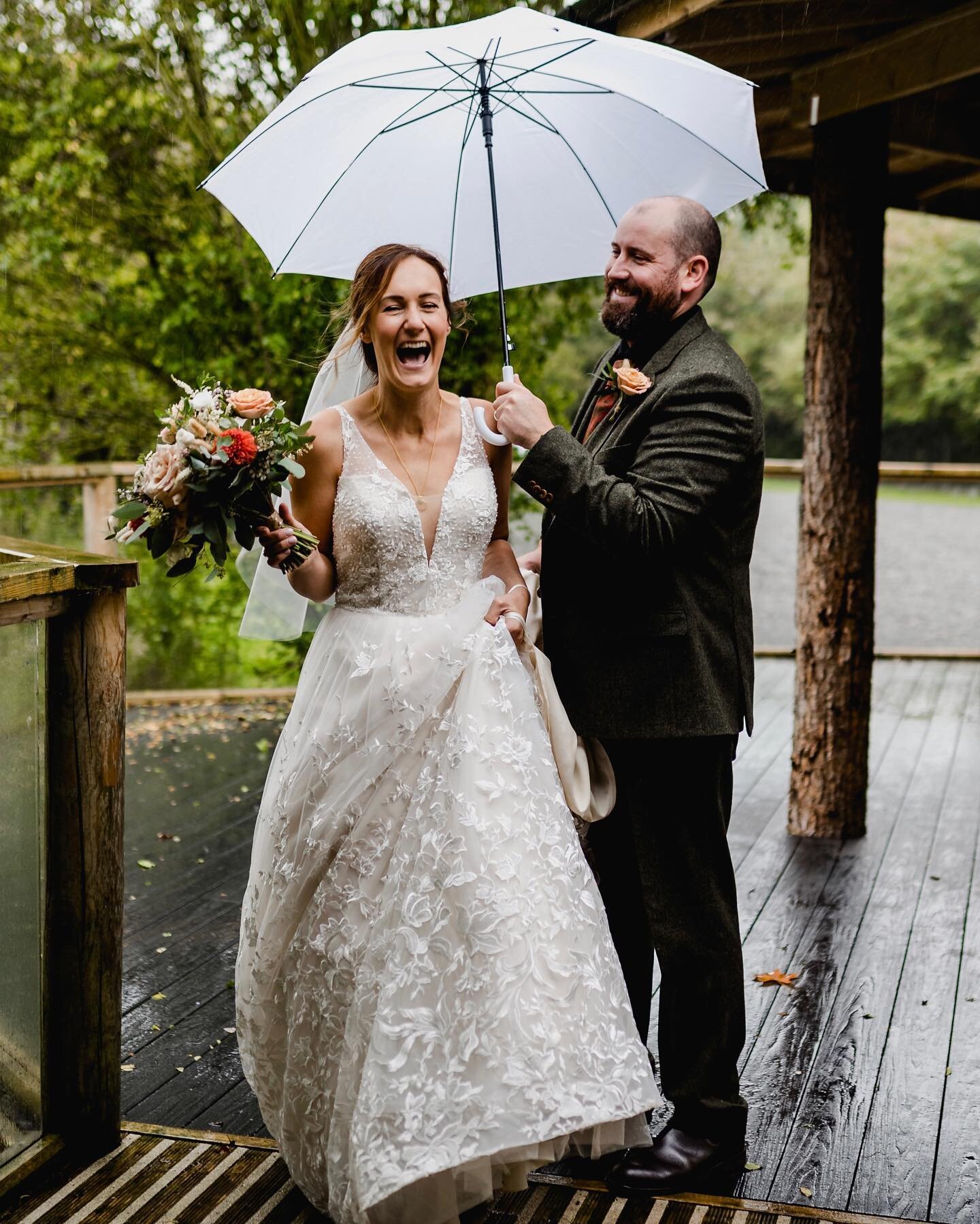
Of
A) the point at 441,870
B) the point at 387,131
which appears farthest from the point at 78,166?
the point at 441,870

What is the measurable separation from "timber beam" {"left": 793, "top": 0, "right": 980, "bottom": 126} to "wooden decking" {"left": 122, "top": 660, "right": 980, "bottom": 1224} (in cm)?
286

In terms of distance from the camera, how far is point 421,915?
8.22ft

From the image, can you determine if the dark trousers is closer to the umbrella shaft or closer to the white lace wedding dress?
the white lace wedding dress

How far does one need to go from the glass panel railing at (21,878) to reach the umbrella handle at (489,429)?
41.2 inches

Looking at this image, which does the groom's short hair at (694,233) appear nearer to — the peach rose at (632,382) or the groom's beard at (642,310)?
the groom's beard at (642,310)

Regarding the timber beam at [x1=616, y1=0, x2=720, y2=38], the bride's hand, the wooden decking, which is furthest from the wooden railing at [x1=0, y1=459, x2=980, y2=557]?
the bride's hand

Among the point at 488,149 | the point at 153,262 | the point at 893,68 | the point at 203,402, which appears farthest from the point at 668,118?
the point at 153,262

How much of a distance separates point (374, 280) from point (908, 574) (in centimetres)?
1606

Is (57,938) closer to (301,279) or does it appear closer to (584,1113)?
(584,1113)

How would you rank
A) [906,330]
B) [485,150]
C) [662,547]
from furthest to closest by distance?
[906,330]
[485,150]
[662,547]

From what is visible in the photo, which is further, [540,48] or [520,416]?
[540,48]

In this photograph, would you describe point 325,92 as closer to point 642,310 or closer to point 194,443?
point 642,310

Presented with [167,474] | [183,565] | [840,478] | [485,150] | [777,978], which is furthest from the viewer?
[840,478]

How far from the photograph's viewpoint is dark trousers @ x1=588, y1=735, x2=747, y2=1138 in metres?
2.80
